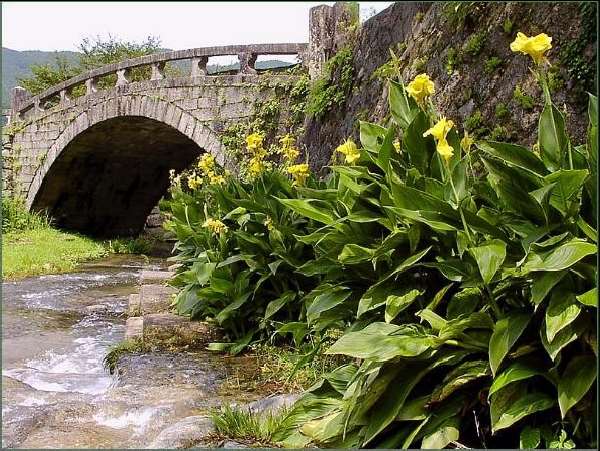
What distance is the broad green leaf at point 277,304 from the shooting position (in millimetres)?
3297

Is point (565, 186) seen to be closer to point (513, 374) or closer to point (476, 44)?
point (513, 374)

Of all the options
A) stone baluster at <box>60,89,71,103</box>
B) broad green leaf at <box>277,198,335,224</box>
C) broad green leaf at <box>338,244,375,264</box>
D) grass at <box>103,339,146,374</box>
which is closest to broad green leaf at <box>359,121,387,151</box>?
broad green leaf at <box>277,198,335,224</box>

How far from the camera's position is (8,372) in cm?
384

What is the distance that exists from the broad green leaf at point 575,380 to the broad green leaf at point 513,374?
0.07 metres

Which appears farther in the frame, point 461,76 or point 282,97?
point 282,97

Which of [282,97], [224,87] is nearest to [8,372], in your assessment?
[282,97]

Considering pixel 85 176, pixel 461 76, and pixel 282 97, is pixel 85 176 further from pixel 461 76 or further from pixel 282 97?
pixel 461 76

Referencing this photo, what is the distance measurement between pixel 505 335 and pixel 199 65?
314 inches

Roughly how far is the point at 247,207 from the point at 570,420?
7.77 ft

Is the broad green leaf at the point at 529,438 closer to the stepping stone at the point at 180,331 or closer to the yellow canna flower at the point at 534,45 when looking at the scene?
the yellow canna flower at the point at 534,45

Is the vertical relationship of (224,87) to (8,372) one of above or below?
above

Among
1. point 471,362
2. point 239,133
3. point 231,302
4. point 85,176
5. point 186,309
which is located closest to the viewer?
point 471,362

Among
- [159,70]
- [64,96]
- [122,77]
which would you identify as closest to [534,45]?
[159,70]

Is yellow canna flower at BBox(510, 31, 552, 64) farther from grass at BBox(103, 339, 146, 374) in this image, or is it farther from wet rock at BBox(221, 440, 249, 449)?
grass at BBox(103, 339, 146, 374)
